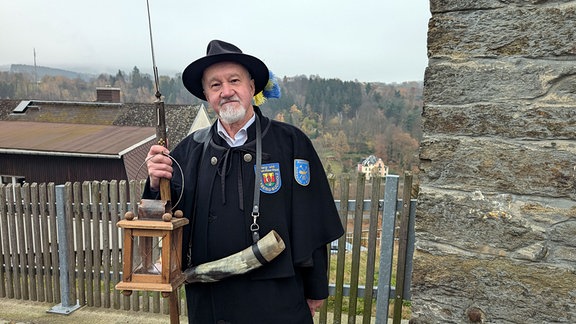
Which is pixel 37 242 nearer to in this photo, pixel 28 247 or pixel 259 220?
pixel 28 247

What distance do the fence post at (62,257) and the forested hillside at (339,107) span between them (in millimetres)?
35936

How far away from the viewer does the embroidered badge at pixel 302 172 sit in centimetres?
223

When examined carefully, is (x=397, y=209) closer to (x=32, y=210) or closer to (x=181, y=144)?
(x=181, y=144)

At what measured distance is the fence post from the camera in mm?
4180

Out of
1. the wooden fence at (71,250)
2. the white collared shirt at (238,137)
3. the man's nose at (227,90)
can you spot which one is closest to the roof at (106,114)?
the wooden fence at (71,250)

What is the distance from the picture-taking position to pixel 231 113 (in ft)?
6.99

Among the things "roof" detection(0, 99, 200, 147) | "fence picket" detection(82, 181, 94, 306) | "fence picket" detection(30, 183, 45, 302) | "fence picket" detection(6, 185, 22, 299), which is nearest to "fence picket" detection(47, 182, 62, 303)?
"fence picket" detection(30, 183, 45, 302)

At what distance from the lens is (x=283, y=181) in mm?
2197

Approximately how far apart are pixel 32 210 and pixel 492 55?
14.2ft

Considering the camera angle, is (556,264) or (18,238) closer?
(556,264)

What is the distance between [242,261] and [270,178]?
422 millimetres

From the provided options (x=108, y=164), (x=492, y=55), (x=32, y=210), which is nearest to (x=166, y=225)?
(x=492, y=55)

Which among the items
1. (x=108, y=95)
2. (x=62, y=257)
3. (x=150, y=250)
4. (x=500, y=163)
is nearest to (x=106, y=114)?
(x=108, y=95)

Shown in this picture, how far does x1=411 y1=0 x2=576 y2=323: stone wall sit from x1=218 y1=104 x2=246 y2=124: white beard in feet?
2.87
